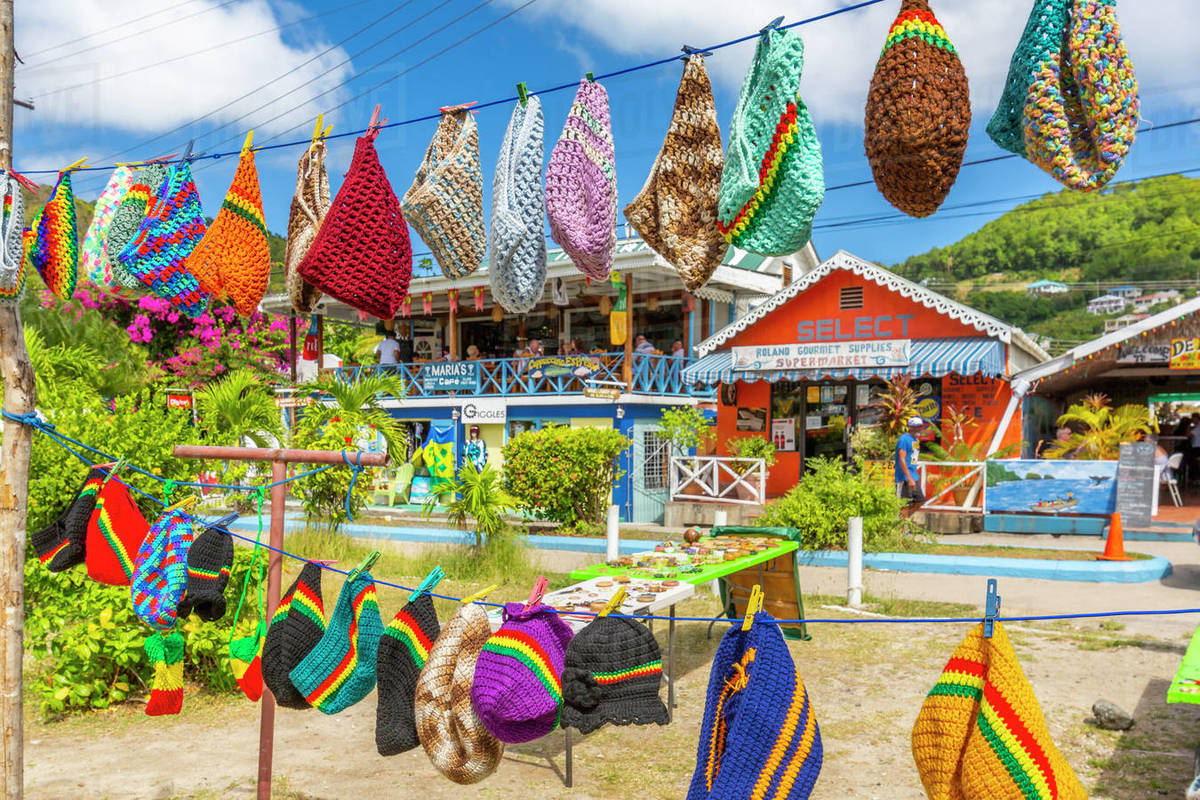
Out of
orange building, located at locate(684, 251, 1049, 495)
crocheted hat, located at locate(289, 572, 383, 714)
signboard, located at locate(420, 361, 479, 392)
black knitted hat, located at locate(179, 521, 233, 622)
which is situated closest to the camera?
crocheted hat, located at locate(289, 572, 383, 714)

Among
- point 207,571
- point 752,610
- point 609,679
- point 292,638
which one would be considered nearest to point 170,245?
point 207,571

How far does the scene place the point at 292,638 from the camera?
304 cm

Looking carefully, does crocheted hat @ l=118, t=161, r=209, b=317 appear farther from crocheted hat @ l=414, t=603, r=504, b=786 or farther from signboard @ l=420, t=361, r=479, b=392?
signboard @ l=420, t=361, r=479, b=392

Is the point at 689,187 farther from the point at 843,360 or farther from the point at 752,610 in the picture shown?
the point at 843,360

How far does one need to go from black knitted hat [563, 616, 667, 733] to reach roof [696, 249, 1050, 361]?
12.2 m

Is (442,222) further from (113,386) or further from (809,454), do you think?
(809,454)

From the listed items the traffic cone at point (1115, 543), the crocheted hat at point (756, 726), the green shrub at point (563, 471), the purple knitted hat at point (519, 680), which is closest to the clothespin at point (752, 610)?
the crocheted hat at point (756, 726)

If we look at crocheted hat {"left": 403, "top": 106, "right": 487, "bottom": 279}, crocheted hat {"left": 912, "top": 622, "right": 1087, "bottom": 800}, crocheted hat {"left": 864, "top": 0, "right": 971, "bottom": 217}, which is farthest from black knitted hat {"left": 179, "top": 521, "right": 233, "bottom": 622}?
crocheted hat {"left": 864, "top": 0, "right": 971, "bottom": 217}

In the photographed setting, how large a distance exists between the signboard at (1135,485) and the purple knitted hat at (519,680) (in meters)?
11.3

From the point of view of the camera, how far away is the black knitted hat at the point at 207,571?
3.72 m

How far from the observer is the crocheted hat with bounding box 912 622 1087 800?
2.04 m

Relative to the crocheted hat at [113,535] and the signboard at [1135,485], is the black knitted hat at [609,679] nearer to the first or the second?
the crocheted hat at [113,535]

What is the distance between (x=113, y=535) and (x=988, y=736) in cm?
347

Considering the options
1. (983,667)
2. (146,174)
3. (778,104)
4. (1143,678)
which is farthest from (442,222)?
(1143,678)
